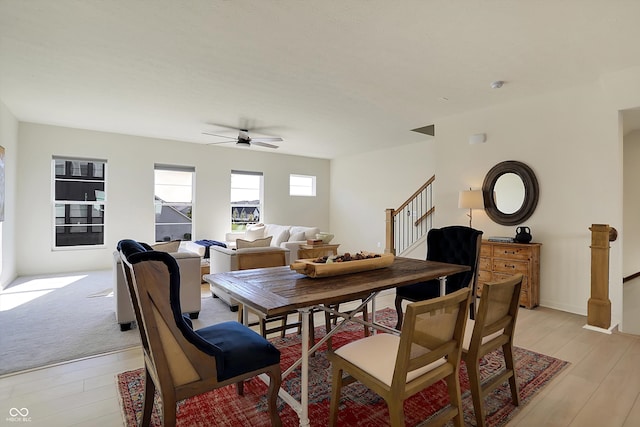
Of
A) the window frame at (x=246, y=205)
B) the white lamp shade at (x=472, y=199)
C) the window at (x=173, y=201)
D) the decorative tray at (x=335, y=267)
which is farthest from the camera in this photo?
the window frame at (x=246, y=205)

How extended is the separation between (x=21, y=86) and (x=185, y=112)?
1.81 meters

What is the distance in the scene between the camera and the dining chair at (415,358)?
1.31 m

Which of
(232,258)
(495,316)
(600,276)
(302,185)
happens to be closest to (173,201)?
(302,185)

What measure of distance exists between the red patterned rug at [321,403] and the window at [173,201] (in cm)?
499

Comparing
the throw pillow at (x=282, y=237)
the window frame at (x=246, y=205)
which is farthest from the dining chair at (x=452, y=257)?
the window frame at (x=246, y=205)

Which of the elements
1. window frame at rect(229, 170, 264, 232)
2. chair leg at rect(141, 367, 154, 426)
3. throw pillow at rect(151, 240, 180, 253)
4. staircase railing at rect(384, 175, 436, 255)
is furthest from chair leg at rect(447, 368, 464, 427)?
window frame at rect(229, 170, 264, 232)

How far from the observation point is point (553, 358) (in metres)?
2.61

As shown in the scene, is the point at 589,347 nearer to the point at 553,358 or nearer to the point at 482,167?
the point at 553,358

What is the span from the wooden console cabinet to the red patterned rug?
5.10ft

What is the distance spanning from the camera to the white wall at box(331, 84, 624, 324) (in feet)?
11.5

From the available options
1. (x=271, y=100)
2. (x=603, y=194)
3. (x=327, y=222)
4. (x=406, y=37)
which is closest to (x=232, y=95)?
(x=271, y=100)

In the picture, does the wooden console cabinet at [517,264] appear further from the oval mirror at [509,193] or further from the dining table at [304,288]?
the dining table at [304,288]

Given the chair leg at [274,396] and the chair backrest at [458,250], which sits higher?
the chair backrest at [458,250]

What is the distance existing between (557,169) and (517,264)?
1222mm
